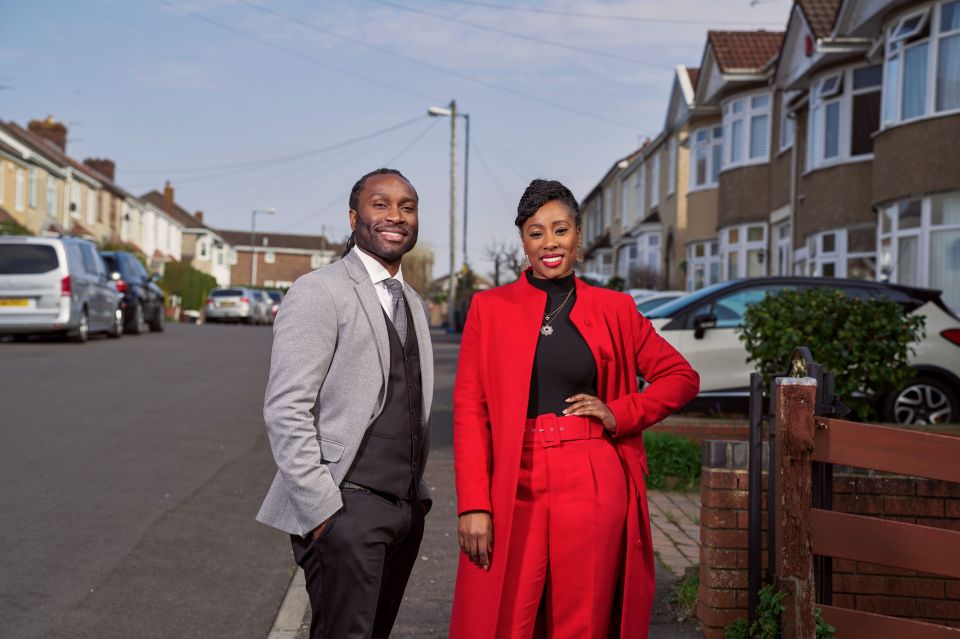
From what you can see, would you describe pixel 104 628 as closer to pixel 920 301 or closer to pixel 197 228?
pixel 920 301

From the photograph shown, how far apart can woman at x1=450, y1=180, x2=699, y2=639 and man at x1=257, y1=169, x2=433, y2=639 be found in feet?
0.69

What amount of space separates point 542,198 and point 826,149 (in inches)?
751

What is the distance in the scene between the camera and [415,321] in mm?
3371

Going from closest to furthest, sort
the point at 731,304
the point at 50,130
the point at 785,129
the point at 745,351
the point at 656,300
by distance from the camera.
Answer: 1. the point at 745,351
2. the point at 731,304
3. the point at 656,300
4. the point at 785,129
5. the point at 50,130

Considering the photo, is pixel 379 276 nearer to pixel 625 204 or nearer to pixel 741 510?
pixel 741 510

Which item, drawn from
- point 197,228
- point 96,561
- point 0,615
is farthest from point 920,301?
point 197,228

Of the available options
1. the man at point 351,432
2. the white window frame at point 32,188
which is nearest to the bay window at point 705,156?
the white window frame at point 32,188

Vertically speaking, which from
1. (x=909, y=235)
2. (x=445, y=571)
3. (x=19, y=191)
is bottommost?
(x=445, y=571)

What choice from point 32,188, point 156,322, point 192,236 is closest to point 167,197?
point 192,236

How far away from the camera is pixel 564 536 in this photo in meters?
3.15

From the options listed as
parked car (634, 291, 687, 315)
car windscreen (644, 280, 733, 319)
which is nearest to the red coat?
car windscreen (644, 280, 733, 319)

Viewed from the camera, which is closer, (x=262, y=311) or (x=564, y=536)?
(x=564, y=536)

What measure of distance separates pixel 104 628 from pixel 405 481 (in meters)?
2.55

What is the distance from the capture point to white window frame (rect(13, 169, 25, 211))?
39281mm
